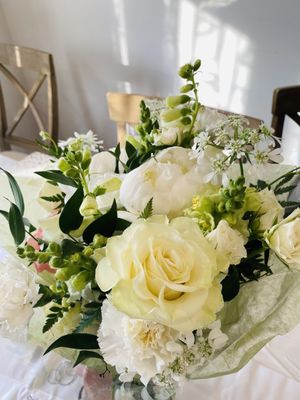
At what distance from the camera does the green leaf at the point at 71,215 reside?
0.45 meters

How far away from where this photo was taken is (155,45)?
1.69m

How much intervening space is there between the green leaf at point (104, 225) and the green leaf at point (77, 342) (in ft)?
0.38

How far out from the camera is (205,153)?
1.51 feet

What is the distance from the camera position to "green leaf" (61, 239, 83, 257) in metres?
0.43

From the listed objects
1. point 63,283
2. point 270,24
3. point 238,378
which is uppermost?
point 270,24

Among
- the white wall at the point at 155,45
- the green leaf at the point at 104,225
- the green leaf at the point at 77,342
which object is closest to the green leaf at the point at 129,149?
the green leaf at the point at 104,225

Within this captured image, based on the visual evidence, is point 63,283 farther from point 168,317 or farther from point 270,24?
point 270,24

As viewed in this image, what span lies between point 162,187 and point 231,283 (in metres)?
0.13

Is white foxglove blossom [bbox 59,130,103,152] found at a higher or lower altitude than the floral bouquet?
higher

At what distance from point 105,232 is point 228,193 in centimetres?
14

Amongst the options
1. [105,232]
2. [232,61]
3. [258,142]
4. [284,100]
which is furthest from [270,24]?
[105,232]

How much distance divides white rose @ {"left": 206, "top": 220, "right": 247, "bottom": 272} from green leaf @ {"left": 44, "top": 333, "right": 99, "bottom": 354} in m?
0.19

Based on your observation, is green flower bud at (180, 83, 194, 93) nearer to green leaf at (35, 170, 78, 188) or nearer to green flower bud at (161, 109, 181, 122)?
green flower bud at (161, 109, 181, 122)

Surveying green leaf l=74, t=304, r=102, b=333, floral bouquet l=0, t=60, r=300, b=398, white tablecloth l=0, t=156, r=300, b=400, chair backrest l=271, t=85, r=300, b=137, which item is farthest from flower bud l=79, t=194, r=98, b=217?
chair backrest l=271, t=85, r=300, b=137
